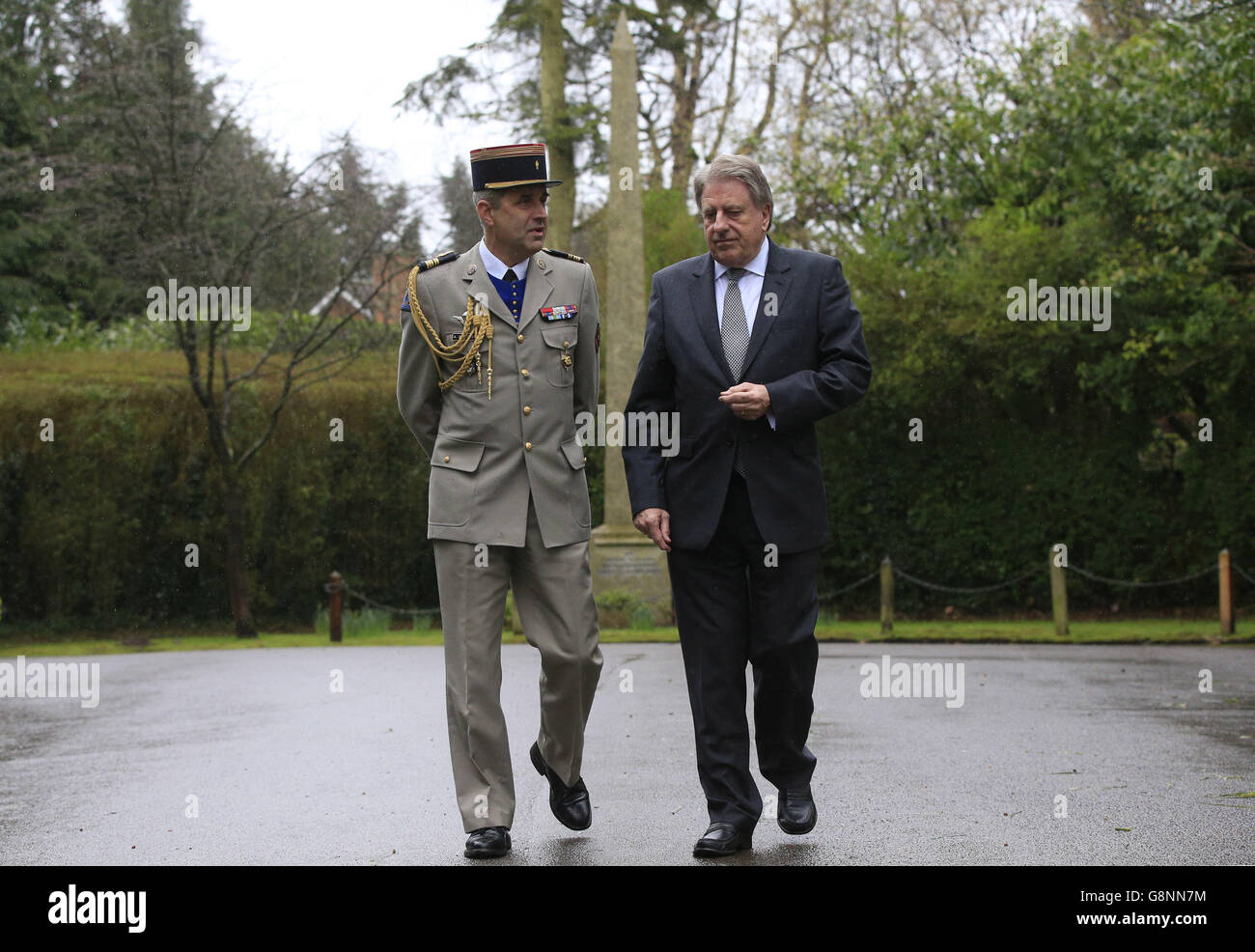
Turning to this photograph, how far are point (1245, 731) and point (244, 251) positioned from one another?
14181mm

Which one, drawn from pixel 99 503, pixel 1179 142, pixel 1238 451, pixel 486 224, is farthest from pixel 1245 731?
pixel 99 503

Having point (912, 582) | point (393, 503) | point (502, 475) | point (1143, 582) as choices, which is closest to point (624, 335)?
point (393, 503)

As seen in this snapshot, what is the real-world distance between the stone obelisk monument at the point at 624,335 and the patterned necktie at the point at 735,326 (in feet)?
43.9

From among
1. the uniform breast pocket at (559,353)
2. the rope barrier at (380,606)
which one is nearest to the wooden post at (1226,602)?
the rope barrier at (380,606)

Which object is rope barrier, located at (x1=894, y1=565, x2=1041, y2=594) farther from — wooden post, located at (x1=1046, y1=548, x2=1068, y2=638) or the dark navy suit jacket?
the dark navy suit jacket

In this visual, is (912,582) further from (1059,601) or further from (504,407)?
(504,407)

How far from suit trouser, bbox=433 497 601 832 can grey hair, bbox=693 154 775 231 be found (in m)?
1.26

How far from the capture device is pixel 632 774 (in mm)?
7191

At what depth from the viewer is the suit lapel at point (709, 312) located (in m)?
5.50

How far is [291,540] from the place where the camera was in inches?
835

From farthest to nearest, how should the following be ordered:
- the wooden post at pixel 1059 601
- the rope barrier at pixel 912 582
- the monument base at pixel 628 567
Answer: the monument base at pixel 628 567 < the rope barrier at pixel 912 582 < the wooden post at pixel 1059 601

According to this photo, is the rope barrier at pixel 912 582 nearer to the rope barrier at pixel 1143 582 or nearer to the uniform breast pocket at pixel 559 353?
the rope barrier at pixel 1143 582

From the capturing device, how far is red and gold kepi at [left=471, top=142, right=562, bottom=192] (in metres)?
5.54
